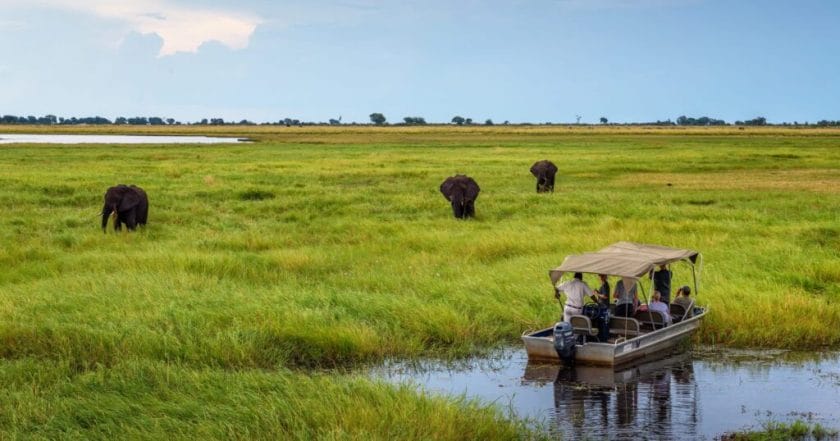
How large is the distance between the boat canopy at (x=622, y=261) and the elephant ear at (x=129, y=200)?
42.9ft

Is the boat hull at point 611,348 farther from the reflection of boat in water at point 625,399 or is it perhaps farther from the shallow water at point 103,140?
the shallow water at point 103,140

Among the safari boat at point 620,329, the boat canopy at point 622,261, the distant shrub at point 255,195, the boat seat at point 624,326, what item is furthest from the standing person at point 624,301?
the distant shrub at point 255,195

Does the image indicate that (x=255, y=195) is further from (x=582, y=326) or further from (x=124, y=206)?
(x=582, y=326)

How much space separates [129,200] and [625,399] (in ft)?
50.5

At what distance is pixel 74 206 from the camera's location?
29.9 m

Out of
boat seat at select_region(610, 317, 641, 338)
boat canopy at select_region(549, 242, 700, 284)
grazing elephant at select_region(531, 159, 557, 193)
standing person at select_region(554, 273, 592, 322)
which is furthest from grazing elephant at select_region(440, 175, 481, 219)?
standing person at select_region(554, 273, 592, 322)

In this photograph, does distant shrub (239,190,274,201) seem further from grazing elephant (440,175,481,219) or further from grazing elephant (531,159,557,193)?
grazing elephant (531,159,557,193)

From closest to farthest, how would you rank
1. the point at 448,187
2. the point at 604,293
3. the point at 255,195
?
1. the point at 604,293
2. the point at 448,187
3. the point at 255,195

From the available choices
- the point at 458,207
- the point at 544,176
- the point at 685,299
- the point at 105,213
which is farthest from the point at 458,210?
the point at 685,299

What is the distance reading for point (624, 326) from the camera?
13.8 m

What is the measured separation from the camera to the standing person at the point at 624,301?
46.2 feet

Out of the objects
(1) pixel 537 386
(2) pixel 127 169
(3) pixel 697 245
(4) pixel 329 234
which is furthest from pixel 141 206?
(2) pixel 127 169

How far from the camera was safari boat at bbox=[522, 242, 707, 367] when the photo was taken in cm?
1280

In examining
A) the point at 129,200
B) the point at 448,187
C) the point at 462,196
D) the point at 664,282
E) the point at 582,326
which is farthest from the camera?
the point at 448,187
